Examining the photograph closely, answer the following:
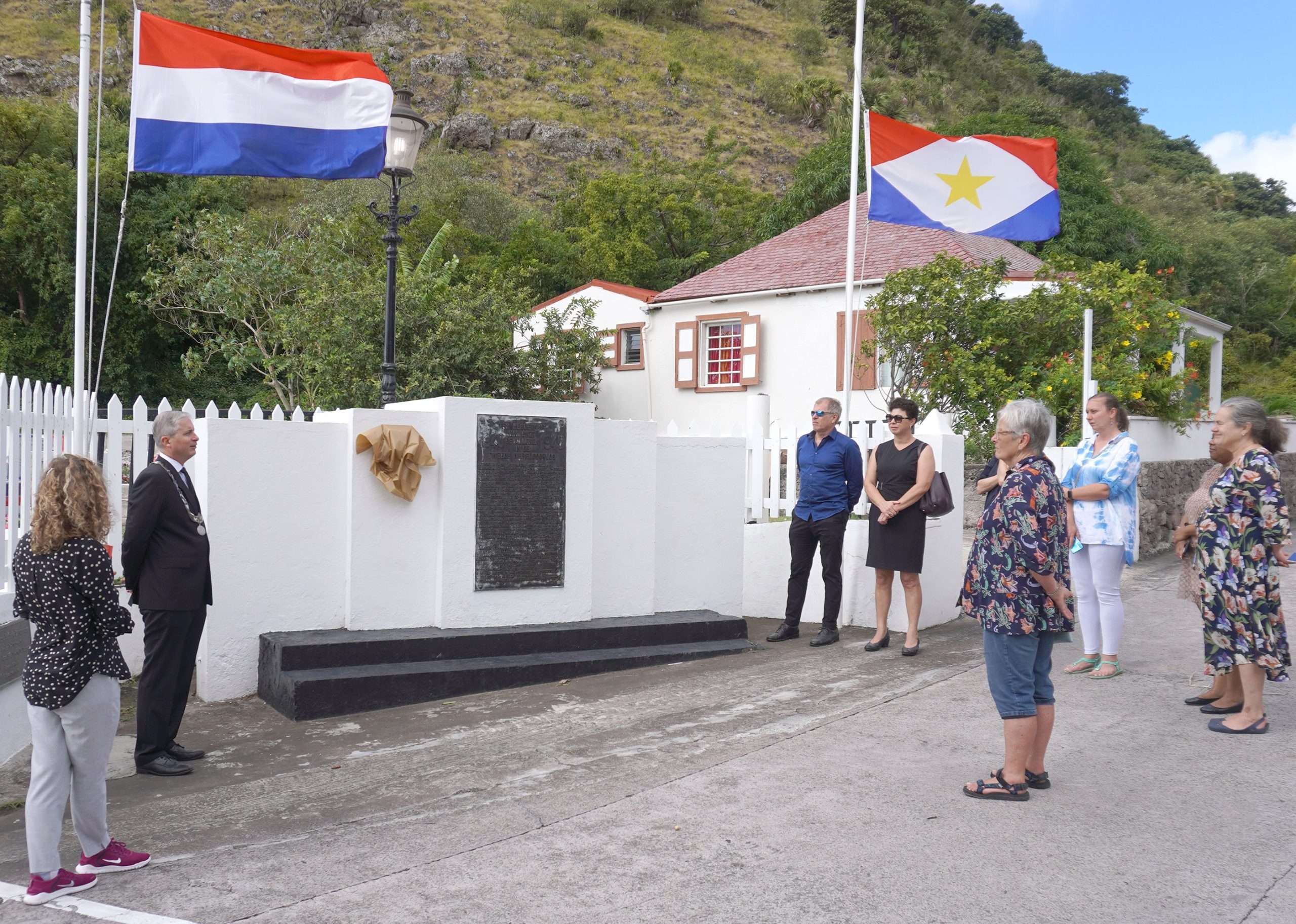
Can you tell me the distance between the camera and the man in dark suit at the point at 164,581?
514 centimetres

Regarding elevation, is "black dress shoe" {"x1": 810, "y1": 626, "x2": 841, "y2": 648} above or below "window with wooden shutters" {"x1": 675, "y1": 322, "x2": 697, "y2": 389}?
below

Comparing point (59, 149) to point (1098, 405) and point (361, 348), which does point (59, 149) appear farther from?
point (1098, 405)

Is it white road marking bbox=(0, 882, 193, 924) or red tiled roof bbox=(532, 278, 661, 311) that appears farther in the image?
red tiled roof bbox=(532, 278, 661, 311)

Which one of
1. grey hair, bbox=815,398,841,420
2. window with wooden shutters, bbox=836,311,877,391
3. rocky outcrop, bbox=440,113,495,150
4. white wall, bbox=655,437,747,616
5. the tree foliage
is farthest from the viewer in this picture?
rocky outcrop, bbox=440,113,495,150

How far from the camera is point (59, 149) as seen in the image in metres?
31.9

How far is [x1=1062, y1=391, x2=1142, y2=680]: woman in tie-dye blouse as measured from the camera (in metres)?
6.61

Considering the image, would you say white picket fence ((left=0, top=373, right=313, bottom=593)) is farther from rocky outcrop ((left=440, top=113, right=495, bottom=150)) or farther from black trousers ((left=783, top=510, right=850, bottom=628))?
rocky outcrop ((left=440, top=113, right=495, bottom=150))

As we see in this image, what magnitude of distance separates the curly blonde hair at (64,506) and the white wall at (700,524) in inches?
188

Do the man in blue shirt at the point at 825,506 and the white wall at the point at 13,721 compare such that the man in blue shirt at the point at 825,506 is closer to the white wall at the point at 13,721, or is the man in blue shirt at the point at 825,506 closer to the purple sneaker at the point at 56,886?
the white wall at the point at 13,721

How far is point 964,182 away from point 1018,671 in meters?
7.21

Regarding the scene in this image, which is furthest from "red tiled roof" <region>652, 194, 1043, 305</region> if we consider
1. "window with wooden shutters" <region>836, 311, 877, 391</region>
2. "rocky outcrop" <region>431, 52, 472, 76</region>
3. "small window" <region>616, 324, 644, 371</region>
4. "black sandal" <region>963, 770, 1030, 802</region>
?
"rocky outcrop" <region>431, 52, 472, 76</region>

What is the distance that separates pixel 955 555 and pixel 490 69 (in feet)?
216

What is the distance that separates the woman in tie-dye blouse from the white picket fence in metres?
5.12

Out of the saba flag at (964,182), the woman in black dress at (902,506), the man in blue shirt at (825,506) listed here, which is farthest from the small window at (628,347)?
the woman in black dress at (902,506)
